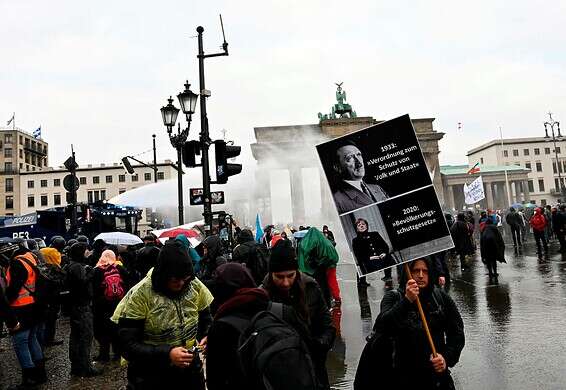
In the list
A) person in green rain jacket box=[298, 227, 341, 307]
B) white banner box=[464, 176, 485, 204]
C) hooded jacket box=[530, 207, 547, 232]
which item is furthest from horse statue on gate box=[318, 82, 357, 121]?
person in green rain jacket box=[298, 227, 341, 307]

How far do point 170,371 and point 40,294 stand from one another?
141 inches

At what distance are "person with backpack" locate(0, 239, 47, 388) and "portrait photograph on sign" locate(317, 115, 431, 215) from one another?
4.34 m

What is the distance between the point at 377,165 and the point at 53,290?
474 centimetres

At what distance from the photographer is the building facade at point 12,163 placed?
93688mm

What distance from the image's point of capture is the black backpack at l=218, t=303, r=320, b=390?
1978 mm

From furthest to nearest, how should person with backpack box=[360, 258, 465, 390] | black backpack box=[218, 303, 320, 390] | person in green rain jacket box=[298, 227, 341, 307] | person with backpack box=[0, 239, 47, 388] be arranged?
person in green rain jacket box=[298, 227, 341, 307], person with backpack box=[0, 239, 47, 388], person with backpack box=[360, 258, 465, 390], black backpack box=[218, 303, 320, 390]

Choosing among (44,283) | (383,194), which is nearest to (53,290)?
(44,283)

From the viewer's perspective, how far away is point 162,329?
335 centimetres

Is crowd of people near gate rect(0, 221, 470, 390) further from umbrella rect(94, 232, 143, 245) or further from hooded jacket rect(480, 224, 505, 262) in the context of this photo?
hooded jacket rect(480, 224, 505, 262)

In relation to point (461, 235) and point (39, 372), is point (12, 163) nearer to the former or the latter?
point (461, 235)

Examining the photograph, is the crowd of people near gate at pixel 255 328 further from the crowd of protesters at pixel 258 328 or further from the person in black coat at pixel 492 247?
the person in black coat at pixel 492 247

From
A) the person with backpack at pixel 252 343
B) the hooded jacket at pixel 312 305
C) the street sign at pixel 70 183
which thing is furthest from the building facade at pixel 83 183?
the person with backpack at pixel 252 343

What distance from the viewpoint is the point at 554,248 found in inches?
766

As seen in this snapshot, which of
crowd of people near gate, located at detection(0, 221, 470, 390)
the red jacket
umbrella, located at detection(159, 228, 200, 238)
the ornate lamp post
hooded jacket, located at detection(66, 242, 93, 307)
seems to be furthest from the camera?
the red jacket
